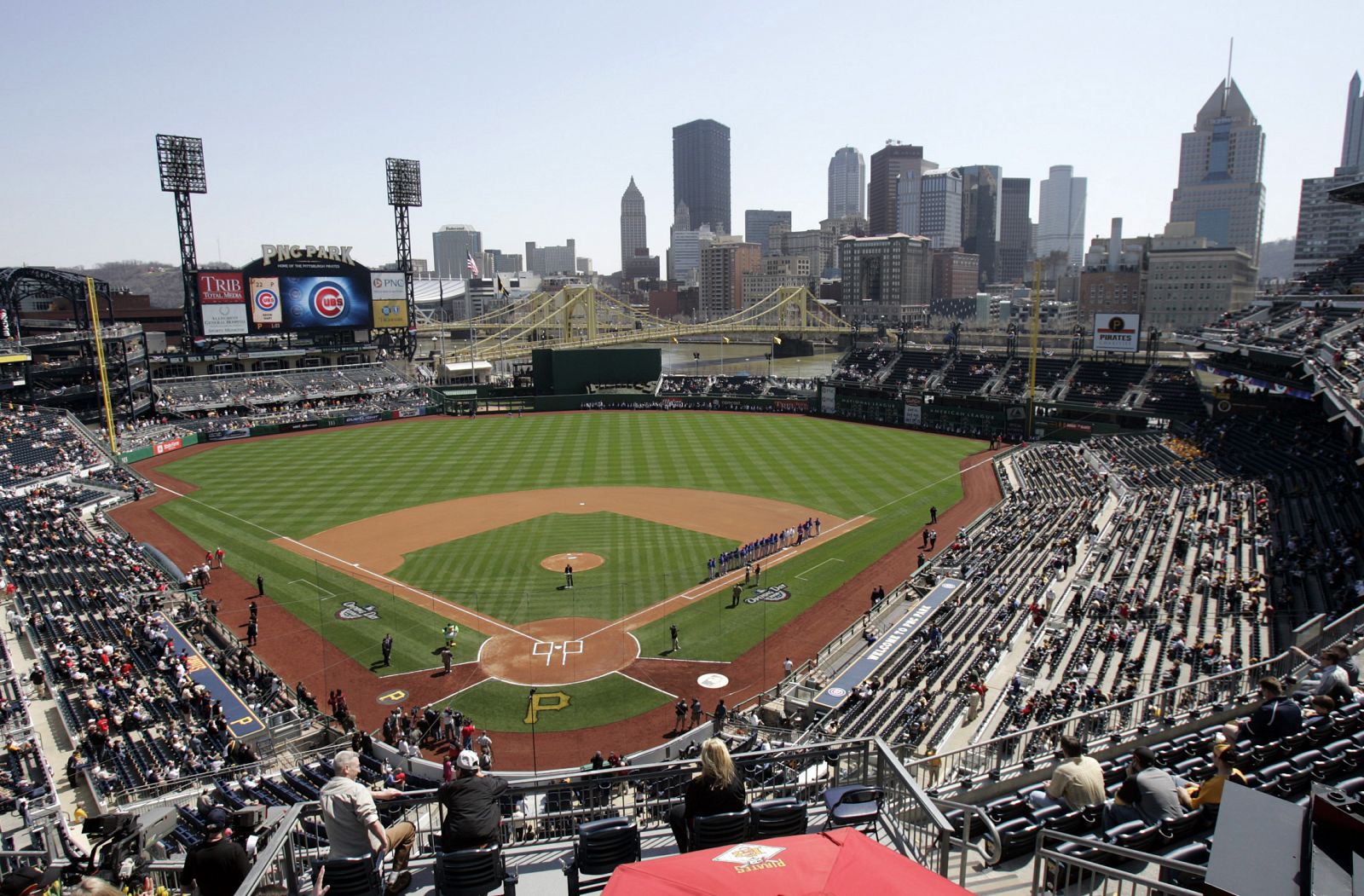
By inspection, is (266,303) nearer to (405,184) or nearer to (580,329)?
(405,184)

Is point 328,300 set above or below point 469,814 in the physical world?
above

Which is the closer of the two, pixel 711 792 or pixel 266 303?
pixel 711 792

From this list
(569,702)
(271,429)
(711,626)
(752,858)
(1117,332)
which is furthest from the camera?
(271,429)

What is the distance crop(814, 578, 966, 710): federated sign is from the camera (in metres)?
19.9

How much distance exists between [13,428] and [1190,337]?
67.6 metres

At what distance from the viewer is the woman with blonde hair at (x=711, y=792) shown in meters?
6.32

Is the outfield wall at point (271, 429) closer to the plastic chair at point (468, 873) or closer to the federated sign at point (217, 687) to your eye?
the federated sign at point (217, 687)

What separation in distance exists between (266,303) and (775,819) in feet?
245

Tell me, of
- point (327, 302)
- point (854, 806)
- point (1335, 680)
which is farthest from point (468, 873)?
point (327, 302)

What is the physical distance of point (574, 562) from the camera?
1241 inches

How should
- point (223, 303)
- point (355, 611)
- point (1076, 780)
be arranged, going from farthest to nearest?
point (223, 303), point (355, 611), point (1076, 780)

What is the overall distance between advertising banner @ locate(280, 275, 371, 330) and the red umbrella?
75897mm

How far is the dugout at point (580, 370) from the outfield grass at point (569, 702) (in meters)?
55.7

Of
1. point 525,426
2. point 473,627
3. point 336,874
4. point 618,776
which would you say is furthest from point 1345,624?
point 525,426
